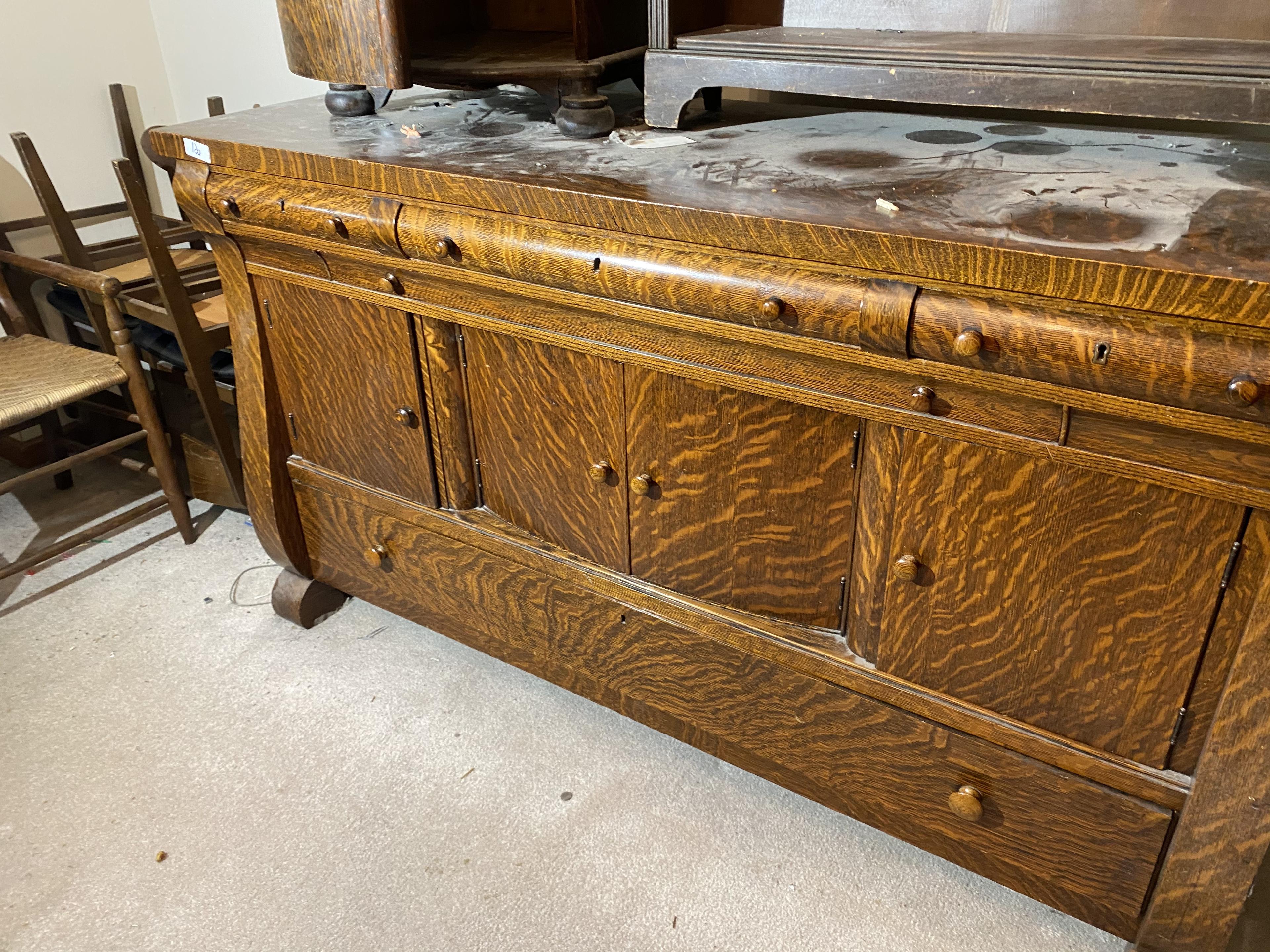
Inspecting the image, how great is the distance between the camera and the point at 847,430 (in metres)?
1.18

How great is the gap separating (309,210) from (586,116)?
17.4 inches

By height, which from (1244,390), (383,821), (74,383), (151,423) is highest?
(1244,390)

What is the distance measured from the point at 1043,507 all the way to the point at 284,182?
1.19 meters

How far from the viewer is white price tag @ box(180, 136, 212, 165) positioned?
153 cm

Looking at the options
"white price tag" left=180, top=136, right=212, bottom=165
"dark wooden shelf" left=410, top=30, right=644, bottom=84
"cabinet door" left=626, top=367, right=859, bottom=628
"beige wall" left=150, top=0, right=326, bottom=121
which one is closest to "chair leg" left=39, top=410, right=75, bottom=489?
"beige wall" left=150, top=0, right=326, bottom=121

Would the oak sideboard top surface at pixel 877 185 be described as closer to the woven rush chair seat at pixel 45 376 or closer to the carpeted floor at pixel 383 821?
the woven rush chair seat at pixel 45 376

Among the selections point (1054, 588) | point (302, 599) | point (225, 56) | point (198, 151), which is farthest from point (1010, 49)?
point (225, 56)

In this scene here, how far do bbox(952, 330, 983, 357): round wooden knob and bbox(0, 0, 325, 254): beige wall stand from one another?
1826 mm

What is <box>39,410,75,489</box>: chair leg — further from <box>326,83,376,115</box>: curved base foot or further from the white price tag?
<box>326,83,376,115</box>: curved base foot

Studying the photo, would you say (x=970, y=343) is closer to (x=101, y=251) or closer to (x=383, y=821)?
(x=383, y=821)

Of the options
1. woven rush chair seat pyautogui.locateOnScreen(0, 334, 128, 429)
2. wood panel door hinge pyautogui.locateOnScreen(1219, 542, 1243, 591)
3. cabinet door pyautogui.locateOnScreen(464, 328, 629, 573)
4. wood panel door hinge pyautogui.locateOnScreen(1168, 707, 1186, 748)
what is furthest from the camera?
woven rush chair seat pyautogui.locateOnScreen(0, 334, 128, 429)

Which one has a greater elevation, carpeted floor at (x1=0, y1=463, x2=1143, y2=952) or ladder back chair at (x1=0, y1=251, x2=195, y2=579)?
ladder back chair at (x1=0, y1=251, x2=195, y2=579)

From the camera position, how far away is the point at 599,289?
1.23m

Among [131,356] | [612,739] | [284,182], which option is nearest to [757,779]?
[612,739]
